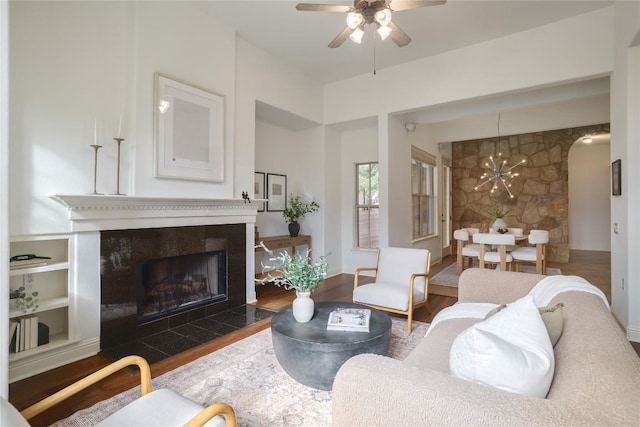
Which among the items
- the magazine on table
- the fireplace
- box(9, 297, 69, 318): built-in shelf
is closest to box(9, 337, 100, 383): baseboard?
the fireplace

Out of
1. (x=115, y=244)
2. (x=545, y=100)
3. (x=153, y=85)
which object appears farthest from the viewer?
(x=545, y=100)

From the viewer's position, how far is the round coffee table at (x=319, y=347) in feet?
6.50

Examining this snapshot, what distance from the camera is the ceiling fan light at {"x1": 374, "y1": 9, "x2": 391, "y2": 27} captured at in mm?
2436

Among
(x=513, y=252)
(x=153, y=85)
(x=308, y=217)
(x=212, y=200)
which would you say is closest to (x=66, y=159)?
(x=153, y=85)

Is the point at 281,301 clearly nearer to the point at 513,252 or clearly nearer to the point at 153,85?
the point at 153,85

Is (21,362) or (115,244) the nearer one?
(21,362)

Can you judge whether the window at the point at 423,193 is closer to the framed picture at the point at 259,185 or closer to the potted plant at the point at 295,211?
the potted plant at the point at 295,211

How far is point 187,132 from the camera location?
3.37 metres

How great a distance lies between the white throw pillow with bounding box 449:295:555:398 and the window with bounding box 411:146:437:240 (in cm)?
517

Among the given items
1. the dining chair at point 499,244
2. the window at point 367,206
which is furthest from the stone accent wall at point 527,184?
the window at point 367,206

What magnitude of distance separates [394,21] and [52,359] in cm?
470

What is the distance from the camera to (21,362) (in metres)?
2.25

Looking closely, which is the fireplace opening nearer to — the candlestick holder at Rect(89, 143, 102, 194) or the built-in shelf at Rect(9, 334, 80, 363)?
the built-in shelf at Rect(9, 334, 80, 363)

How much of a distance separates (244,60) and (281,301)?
3.22 m
